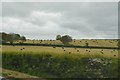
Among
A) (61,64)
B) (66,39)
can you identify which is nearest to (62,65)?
(61,64)

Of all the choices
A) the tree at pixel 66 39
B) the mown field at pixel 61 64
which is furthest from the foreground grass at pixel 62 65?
the tree at pixel 66 39

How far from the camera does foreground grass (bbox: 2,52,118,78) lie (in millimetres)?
25750

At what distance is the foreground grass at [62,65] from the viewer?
25750 millimetres

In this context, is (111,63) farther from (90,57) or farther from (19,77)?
(19,77)

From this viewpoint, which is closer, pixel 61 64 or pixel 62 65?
pixel 62 65

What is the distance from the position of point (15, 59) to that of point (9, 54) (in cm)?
151

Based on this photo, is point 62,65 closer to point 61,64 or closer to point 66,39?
point 61,64

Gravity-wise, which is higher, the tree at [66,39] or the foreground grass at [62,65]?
the tree at [66,39]

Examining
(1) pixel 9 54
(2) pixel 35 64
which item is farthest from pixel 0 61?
(2) pixel 35 64

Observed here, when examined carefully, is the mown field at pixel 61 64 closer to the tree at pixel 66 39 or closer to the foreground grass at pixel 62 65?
the foreground grass at pixel 62 65

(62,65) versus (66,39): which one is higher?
(66,39)

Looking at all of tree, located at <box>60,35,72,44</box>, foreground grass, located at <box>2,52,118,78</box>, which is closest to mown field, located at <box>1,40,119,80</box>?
foreground grass, located at <box>2,52,118,78</box>

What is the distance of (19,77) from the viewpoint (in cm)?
2470

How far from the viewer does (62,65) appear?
27.5 m
